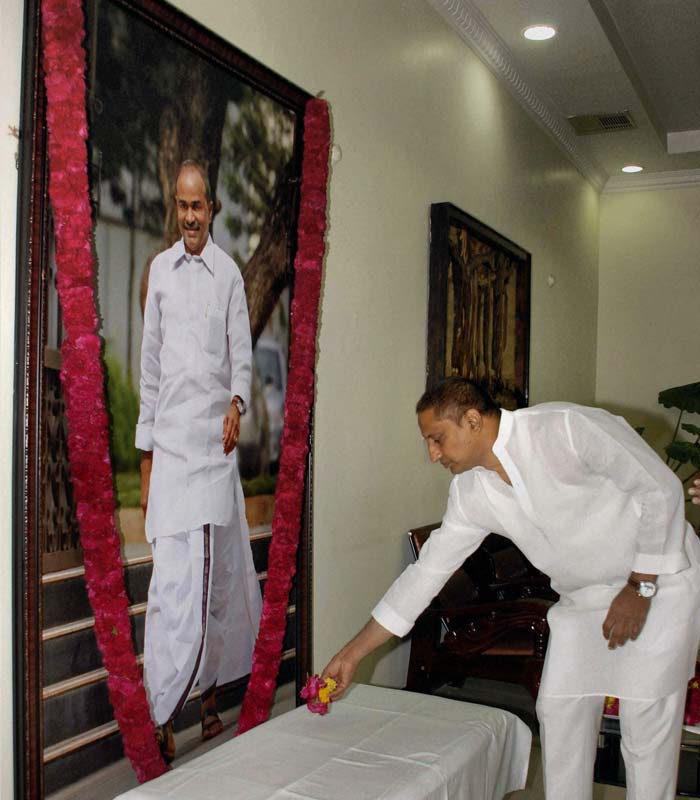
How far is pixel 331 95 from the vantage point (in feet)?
11.4

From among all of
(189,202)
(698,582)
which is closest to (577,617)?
(698,582)

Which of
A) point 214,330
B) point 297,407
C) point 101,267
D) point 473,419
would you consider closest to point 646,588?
point 473,419

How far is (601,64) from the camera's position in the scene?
5.45 metres

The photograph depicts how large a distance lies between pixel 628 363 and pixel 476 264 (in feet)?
11.9

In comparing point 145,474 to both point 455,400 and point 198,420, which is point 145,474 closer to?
point 198,420

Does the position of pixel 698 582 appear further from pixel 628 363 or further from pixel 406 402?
pixel 628 363

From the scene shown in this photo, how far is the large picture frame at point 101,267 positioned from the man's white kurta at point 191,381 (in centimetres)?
8

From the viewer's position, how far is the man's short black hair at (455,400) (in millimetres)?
2621

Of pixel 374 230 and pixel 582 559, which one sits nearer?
pixel 582 559

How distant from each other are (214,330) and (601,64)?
373 centimetres

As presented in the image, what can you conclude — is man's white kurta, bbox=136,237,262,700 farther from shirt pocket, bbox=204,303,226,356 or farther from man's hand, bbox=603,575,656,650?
man's hand, bbox=603,575,656,650

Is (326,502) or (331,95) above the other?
(331,95)

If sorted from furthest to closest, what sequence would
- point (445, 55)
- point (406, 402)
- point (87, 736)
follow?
point (445, 55), point (406, 402), point (87, 736)

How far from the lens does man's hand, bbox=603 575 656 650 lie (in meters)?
2.67
